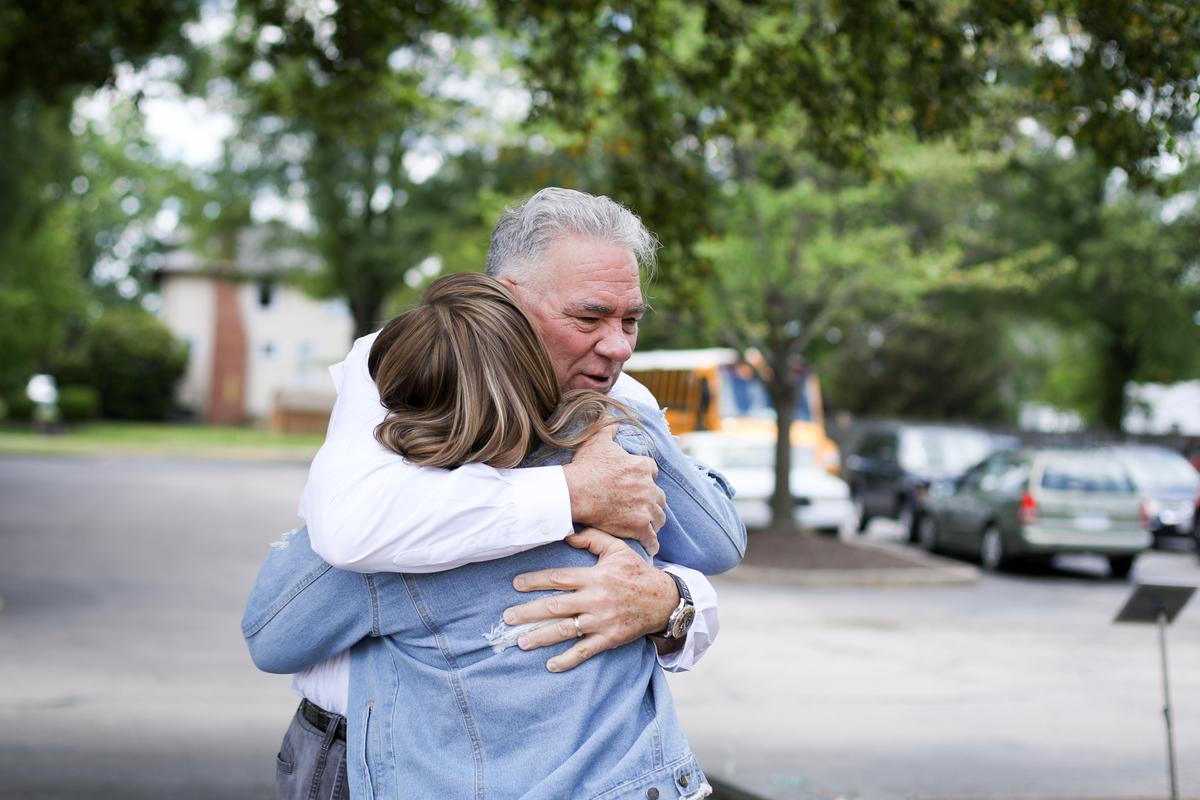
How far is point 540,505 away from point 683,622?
1.29 ft

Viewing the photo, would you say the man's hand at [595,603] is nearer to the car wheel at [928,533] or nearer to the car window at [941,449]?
the car wheel at [928,533]

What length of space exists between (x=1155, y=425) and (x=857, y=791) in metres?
57.9

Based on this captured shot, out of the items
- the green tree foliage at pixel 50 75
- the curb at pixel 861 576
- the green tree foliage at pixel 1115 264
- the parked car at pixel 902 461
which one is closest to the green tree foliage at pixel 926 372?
the green tree foliage at pixel 1115 264

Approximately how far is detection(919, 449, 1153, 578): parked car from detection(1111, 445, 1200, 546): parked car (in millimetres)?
4915

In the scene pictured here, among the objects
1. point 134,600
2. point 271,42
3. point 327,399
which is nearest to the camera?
point 271,42

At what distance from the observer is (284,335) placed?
65750 mm

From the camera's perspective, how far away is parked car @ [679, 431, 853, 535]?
20484 mm

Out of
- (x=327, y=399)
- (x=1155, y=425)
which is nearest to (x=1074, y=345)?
(x=1155, y=425)

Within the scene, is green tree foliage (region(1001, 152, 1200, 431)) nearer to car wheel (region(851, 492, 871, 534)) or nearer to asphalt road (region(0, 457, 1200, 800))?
car wheel (region(851, 492, 871, 534))

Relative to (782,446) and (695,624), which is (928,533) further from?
(695,624)

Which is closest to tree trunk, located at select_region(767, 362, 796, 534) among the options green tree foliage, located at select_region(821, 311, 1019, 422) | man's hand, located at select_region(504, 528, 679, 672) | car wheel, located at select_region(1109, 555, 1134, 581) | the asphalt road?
the asphalt road

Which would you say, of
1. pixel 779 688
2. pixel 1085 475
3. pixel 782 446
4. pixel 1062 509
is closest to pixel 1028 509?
pixel 1062 509

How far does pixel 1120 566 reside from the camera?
703 inches

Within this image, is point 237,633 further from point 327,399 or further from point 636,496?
point 327,399
